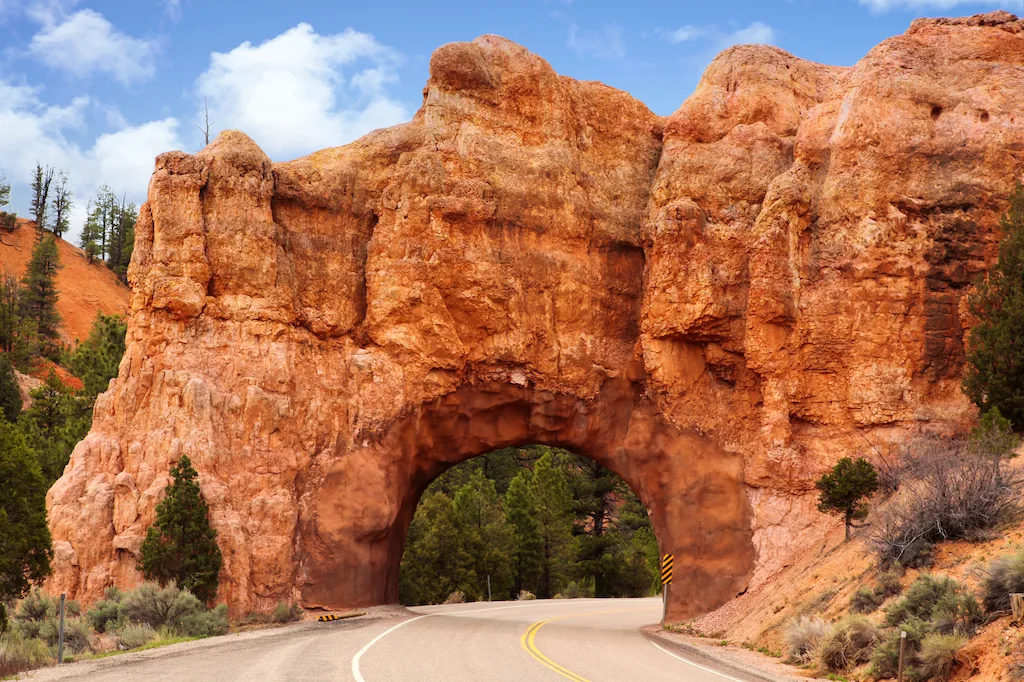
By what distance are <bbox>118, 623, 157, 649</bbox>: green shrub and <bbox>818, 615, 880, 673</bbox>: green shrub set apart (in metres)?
12.7

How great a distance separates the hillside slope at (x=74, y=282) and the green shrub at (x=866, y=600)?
69.1m

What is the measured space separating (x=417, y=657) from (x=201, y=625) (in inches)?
323

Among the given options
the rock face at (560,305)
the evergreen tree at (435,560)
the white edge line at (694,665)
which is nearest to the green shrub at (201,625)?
the rock face at (560,305)

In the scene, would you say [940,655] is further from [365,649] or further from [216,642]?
[216,642]

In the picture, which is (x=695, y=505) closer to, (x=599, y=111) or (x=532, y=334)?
(x=532, y=334)

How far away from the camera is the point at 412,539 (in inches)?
1741

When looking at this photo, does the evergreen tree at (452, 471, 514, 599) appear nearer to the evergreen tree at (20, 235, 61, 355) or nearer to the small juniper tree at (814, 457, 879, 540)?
the small juniper tree at (814, 457, 879, 540)

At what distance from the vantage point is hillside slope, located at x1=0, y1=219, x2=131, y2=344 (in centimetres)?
7844

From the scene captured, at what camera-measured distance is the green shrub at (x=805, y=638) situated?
1741cm

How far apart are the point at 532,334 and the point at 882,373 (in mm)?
10182

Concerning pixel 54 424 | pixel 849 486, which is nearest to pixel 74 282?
pixel 54 424

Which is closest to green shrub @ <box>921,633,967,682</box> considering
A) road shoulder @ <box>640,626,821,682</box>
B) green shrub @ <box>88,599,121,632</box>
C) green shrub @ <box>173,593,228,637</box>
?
road shoulder @ <box>640,626,821,682</box>

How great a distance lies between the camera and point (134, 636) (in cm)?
1892

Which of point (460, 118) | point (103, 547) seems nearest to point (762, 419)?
point (460, 118)
